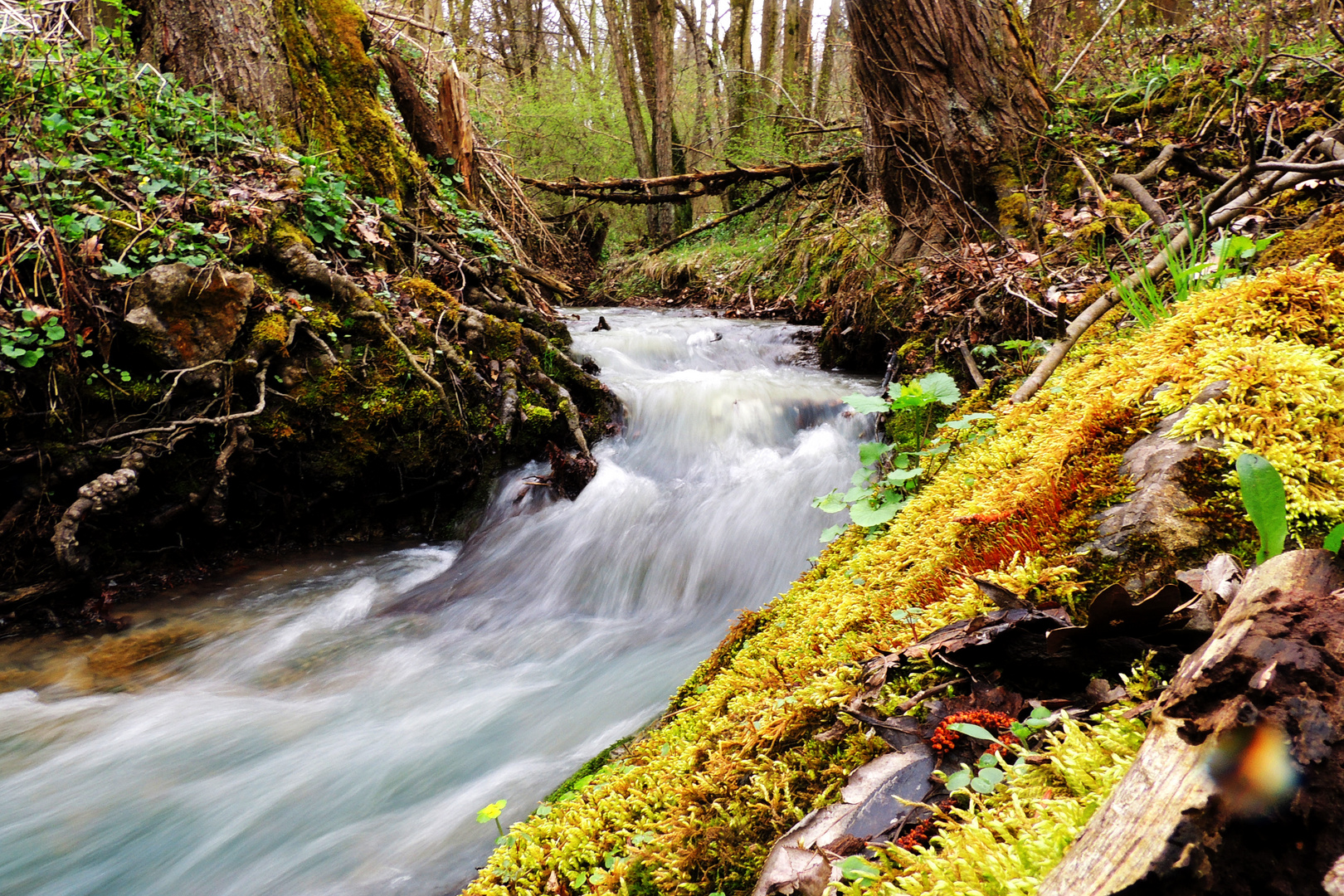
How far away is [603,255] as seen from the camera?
51.8 feet

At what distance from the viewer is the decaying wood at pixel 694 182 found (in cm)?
937

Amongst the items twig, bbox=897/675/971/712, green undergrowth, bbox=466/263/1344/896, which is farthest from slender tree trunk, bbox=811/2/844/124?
twig, bbox=897/675/971/712

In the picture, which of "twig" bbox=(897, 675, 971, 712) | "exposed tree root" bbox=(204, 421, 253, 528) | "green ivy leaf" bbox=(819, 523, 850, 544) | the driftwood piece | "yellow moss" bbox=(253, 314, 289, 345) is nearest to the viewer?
the driftwood piece

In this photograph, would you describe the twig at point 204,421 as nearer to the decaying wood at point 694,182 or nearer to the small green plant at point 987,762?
the small green plant at point 987,762

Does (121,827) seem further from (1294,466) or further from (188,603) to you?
(1294,466)

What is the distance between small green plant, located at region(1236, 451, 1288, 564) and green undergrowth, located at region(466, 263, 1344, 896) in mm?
168

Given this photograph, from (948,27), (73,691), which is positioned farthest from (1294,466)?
(948,27)

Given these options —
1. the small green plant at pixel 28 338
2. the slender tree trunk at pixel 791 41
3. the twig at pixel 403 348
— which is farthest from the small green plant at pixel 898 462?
the slender tree trunk at pixel 791 41

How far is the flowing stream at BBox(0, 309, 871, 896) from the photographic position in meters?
2.59

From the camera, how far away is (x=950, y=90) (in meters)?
5.60

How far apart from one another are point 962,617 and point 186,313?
4679 mm

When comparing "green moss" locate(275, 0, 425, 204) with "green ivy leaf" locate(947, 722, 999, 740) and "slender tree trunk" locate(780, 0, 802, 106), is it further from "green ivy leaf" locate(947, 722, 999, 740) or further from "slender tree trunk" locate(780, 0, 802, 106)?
"slender tree trunk" locate(780, 0, 802, 106)

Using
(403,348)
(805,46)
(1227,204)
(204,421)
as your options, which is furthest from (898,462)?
(805,46)

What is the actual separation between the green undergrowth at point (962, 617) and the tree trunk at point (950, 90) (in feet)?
13.8
